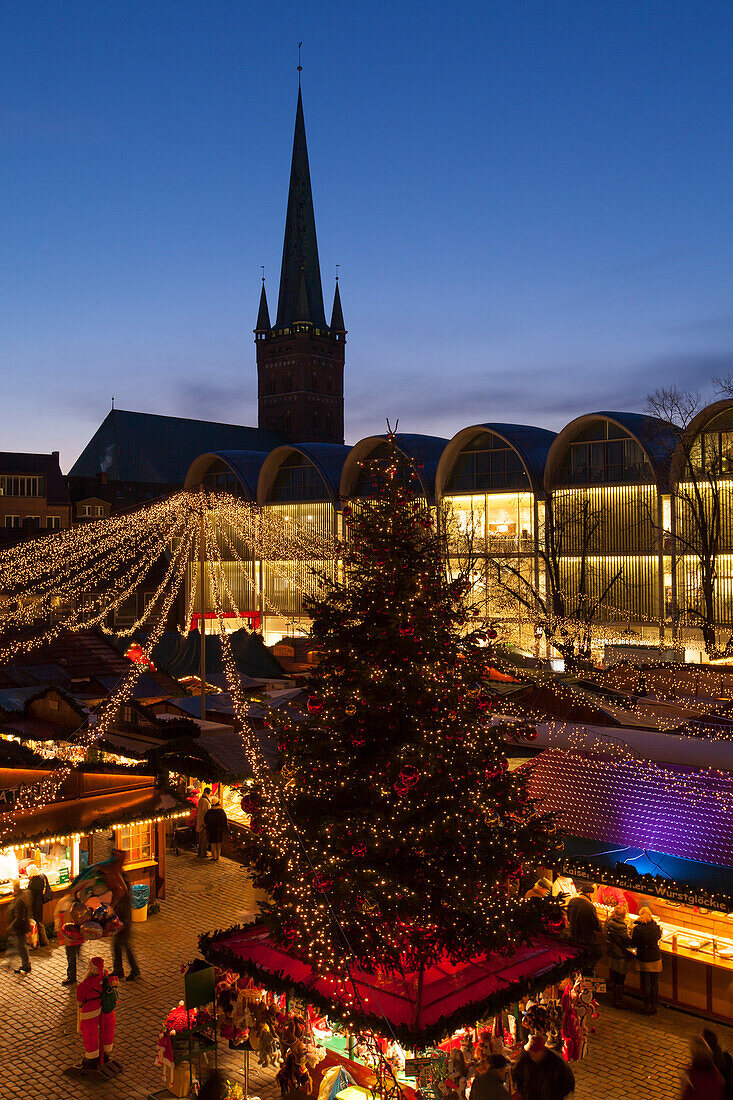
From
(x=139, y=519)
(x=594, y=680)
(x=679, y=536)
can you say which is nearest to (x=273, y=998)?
(x=594, y=680)

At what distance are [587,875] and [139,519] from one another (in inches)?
638

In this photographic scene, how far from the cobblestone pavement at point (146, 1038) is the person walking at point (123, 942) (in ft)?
0.47

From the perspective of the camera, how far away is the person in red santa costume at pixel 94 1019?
8180 millimetres

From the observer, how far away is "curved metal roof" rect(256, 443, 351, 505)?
142ft

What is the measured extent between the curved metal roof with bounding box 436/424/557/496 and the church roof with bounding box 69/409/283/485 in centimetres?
3592

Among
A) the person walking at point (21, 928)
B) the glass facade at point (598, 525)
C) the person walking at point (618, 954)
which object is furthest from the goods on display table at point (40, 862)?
the glass facade at point (598, 525)

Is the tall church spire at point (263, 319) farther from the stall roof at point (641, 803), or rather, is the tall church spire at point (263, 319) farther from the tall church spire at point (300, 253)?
the stall roof at point (641, 803)

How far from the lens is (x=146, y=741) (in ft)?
55.7

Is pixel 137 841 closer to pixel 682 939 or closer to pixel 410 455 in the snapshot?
pixel 682 939

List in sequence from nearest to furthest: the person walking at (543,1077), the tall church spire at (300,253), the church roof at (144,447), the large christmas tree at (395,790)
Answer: the person walking at (543,1077), the large christmas tree at (395,790), the church roof at (144,447), the tall church spire at (300,253)

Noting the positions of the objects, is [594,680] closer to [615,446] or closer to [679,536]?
[679,536]

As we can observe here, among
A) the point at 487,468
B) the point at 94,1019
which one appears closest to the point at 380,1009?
the point at 94,1019

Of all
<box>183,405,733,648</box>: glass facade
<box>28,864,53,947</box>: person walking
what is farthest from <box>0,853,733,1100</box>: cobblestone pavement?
<box>183,405,733,648</box>: glass facade

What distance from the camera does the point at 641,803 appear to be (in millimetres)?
11078
